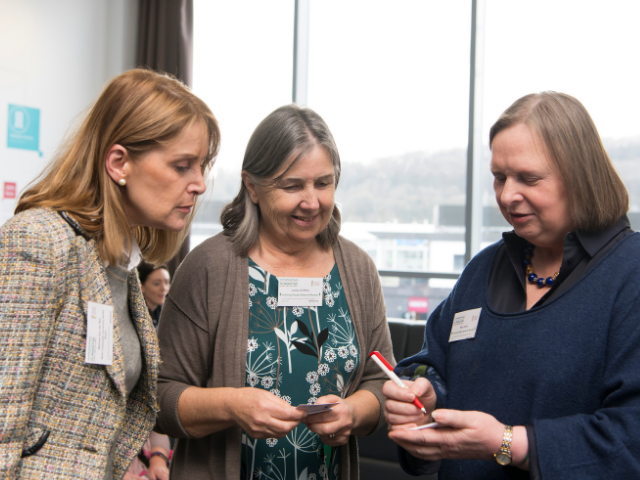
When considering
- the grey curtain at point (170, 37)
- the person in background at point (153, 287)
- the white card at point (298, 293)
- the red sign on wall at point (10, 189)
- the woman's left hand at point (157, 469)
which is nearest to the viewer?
the white card at point (298, 293)

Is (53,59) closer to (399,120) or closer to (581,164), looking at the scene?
(399,120)

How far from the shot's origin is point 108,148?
4.12 feet

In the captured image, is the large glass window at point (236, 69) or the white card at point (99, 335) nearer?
the white card at point (99, 335)

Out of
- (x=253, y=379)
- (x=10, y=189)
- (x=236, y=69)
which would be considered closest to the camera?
(x=253, y=379)

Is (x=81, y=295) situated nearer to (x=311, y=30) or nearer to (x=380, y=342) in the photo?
(x=380, y=342)

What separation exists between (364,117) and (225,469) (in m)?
4.20

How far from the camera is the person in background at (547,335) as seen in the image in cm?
108

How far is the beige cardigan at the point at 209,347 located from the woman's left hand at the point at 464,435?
458 millimetres

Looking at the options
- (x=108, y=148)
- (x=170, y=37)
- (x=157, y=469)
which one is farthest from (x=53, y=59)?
(x=108, y=148)

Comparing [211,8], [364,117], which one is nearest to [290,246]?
[364,117]

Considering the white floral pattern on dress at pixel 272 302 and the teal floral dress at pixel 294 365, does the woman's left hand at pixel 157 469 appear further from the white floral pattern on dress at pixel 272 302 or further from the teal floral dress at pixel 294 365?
the white floral pattern on dress at pixel 272 302

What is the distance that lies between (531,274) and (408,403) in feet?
1.50

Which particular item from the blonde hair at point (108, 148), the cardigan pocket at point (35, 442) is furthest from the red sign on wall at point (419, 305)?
the cardigan pocket at point (35, 442)

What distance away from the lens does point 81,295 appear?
113 cm
